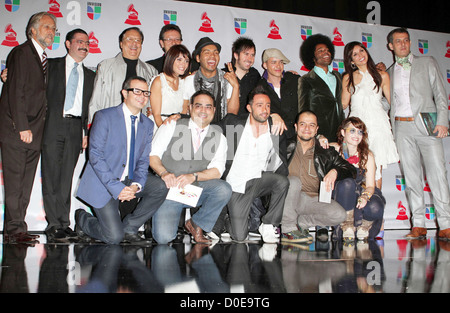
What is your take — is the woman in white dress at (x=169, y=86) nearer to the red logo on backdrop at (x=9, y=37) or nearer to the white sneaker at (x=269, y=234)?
the white sneaker at (x=269, y=234)

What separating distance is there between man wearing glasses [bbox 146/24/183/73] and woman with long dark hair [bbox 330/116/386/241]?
184 cm

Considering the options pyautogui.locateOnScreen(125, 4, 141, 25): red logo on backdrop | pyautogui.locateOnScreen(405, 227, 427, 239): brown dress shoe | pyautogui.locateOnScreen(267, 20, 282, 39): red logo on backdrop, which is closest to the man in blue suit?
pyautogui.locateOnScreen(125, 4, 141, 25): red logo on backdrop

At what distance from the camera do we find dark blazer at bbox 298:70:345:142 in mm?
4188

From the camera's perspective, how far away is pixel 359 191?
3777 millimetres

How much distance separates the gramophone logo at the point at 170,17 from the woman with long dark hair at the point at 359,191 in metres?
2.16

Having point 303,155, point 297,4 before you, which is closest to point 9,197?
point 303,155

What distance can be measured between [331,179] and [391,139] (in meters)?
0.96

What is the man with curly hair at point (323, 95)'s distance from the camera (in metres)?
4.19

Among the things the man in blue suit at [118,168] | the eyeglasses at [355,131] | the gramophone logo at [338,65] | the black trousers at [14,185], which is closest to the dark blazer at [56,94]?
the black trousers at [14,185]

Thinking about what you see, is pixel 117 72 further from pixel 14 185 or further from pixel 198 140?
pixel 14 185

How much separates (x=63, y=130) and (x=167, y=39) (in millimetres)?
1377

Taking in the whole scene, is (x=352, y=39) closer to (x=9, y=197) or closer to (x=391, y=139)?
(x=391, y=139)

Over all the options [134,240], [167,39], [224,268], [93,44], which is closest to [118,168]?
[134,240]

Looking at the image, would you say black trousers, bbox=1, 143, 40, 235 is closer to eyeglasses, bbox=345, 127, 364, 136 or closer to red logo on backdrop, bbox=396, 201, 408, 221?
eyeglasses, bbox=345, 127, 364, 136
